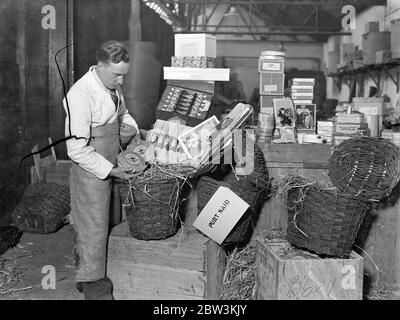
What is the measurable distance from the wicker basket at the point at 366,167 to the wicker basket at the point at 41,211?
9.23 feet

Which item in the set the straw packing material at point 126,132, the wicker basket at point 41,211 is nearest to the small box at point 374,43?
the wicker basket at point 41,211

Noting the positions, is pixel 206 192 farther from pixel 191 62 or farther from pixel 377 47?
pixel 377 47

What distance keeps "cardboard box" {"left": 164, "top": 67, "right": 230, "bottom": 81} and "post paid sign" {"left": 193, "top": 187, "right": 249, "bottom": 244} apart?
4.04 feet

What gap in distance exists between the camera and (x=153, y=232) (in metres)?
3.27

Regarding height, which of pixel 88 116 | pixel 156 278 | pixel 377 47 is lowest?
pixel 156 278

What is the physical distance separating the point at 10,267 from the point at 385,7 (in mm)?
8059

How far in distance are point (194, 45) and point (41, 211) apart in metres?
2.12

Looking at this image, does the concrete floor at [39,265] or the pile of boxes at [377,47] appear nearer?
the concrete floor at [39,265]

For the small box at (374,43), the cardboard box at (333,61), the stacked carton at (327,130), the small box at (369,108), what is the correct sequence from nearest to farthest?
the stacked carton at (327,130) < the small box at (369,108) < the small box at (374,43) < the cardboard box at (333,61)

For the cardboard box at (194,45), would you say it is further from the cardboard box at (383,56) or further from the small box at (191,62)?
the cardboard box at (383,56)

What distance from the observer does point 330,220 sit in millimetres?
3080

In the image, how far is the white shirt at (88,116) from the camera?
3043mm

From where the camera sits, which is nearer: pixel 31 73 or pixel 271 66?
pixel 271 66

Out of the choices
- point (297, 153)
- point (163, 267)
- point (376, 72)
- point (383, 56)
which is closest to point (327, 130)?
point (297, 153)
